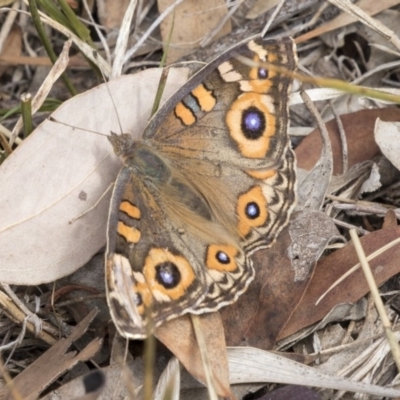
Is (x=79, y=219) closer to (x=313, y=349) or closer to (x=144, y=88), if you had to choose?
(x=144, y=88)

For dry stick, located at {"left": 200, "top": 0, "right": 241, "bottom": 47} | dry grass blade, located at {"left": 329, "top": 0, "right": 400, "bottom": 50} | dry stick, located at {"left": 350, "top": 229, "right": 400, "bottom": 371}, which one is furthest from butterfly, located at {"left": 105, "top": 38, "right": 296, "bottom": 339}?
dry stick, located at {"left": 200, "top": 0, "right": 241, "bottom": 47}

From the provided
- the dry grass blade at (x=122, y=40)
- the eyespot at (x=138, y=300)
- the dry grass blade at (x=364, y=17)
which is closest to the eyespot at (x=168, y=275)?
the eyespot at (x=138, y=300)

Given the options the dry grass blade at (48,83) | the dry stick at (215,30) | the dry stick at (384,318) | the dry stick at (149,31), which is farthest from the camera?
the dry stick at (215,30)

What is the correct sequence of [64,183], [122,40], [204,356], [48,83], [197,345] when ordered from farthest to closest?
[122,40] → [48,83] → [64,183] → [197,345] → [204,356]

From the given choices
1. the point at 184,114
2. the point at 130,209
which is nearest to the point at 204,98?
the point at 184,114

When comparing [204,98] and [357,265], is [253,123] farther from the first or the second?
[357,265]

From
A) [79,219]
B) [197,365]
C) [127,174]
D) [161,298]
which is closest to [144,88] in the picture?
[127,174]

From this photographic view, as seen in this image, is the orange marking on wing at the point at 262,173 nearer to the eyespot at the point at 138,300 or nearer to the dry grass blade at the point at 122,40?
the eyespot at the point at 138,300
